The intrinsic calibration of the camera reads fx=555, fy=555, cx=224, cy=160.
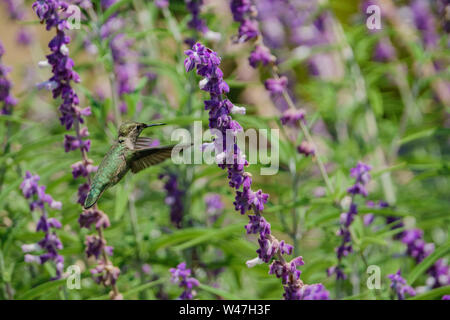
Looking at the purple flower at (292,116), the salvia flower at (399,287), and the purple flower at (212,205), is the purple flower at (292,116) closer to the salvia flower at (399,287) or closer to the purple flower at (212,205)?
the salvia flower at (399,287)

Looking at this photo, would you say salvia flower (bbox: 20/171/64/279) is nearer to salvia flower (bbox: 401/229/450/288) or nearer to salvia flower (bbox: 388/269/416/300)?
salvia flower (bbox: 388/269/416/300)

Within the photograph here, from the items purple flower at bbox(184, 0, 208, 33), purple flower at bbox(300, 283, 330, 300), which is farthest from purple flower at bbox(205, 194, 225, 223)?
purple flower at bbox(300, 283, 330, 300)

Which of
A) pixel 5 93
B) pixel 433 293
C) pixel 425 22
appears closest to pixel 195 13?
pixel 5 93

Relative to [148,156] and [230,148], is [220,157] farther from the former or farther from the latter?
[148,156]

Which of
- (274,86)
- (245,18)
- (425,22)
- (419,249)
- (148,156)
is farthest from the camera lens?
(425,22)

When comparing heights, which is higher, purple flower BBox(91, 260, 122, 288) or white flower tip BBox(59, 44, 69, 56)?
white flower tip BBox(59, 44, 69, 56)

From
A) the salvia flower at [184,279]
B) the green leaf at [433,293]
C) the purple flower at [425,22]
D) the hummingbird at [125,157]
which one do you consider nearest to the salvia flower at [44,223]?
the hummingbird at [125,157]
